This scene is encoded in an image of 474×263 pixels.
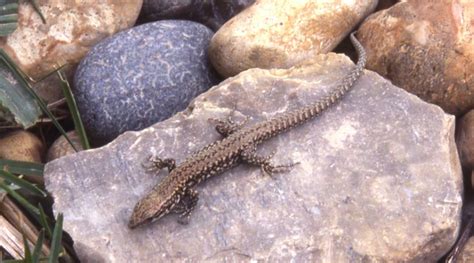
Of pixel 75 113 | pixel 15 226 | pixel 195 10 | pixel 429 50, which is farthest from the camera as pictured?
Result: pixel 195 10

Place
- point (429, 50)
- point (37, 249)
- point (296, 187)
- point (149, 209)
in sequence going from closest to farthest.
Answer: point (37, 249), point (149, 209), point (296, 187), point (429, 50)

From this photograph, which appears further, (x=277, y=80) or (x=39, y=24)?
(x=39, y=24)

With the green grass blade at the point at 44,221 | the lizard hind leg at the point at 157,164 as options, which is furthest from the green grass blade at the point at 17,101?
the lizard hind leg at the point at 157,164

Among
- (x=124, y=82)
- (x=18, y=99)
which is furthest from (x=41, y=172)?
(x=124, y=82)

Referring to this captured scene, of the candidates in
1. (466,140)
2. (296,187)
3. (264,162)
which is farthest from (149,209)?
(466,140)

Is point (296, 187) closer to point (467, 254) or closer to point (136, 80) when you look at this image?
point (467, 254)

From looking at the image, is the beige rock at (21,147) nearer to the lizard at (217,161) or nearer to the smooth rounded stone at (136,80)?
the smooth rounded stone at (136,80)

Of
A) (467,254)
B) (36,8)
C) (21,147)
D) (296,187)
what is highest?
(36,8)

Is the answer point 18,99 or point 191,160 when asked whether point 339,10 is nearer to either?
point 191,160
